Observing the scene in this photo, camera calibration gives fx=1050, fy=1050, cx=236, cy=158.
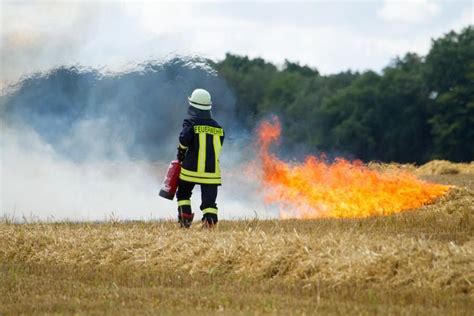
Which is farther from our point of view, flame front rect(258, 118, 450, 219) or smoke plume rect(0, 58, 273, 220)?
smoke plume rect(0, 58, 273, 220)

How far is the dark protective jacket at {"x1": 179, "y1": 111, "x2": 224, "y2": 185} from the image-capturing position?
1684cm

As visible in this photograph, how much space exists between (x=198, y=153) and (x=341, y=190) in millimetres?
5892

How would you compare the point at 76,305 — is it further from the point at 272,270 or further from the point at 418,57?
the point at 418,57

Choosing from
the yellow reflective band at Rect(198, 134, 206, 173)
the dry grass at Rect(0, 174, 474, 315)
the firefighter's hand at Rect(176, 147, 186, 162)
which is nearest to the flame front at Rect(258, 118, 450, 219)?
the yellow reflective band at Rect(198, 134, 206, 173)

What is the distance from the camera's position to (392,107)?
2322 inches

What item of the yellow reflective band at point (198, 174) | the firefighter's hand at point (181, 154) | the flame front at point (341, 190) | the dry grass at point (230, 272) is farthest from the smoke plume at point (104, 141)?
the dry grass at point (230, 272)

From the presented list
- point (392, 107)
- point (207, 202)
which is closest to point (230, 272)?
point (207, 202)

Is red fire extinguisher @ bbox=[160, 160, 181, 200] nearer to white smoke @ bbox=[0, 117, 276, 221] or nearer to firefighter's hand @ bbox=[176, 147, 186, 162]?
firefighter's hand @ bbox=[176, 147, 186, 162]

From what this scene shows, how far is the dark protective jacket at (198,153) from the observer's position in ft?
55.3

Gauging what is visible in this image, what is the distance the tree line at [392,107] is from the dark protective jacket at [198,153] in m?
31.8

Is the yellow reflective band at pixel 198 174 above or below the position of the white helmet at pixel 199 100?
below

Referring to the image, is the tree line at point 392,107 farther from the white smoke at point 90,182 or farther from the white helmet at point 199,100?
the white helmet at point 199,100

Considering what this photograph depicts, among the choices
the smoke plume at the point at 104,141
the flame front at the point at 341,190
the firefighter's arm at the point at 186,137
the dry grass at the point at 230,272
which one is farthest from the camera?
the smoke plume at the point at 104,141

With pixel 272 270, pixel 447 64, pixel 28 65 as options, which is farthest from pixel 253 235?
pixel 447 64
